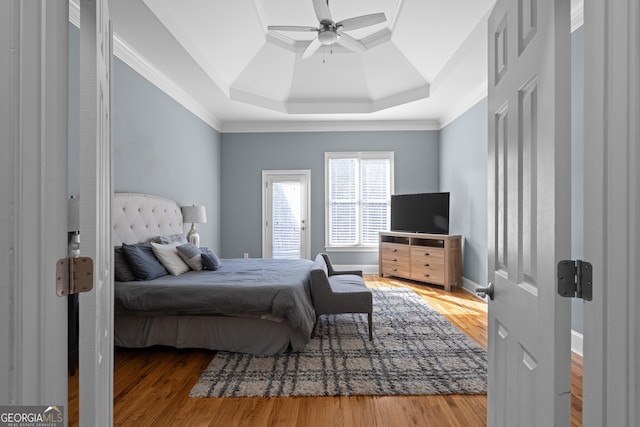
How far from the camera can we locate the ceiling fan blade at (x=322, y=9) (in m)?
3.11

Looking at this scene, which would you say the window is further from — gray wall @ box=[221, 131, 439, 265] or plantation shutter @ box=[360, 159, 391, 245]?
gray wall @ box=[221, 131, 439, 265]

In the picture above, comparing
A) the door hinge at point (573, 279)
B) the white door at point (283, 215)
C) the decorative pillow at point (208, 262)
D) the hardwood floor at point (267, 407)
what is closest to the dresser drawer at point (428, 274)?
the white door at point (283, 215)

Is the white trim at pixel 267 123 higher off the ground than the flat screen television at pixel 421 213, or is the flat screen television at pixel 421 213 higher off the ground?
the white trim at pixel 267 123

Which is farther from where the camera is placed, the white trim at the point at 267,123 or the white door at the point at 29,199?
the white trim at the point at 267,123

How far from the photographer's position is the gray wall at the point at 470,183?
4875mm

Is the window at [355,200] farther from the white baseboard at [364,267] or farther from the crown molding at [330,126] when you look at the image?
the crown molding at [330,126]

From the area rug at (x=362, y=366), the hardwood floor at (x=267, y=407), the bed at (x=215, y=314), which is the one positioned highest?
the bed at (x=215, y=314)

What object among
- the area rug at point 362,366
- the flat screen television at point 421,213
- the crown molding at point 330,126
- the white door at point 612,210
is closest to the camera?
the white door at point 612,210

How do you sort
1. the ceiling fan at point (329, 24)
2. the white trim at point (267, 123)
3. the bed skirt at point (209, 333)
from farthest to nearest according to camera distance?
the white trim at point (267, 123)
the ceiling fan at point (329, 24)
the bed skirt at point (209, 333)

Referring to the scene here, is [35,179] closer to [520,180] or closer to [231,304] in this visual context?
[520,180]

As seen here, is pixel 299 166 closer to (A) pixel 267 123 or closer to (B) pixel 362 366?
(A) pixel 267 123

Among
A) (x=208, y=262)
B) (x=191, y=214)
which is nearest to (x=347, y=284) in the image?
(x=208, y=262)

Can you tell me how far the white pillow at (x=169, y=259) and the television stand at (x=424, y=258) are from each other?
12.1ft

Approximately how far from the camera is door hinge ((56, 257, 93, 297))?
2.85 feet
